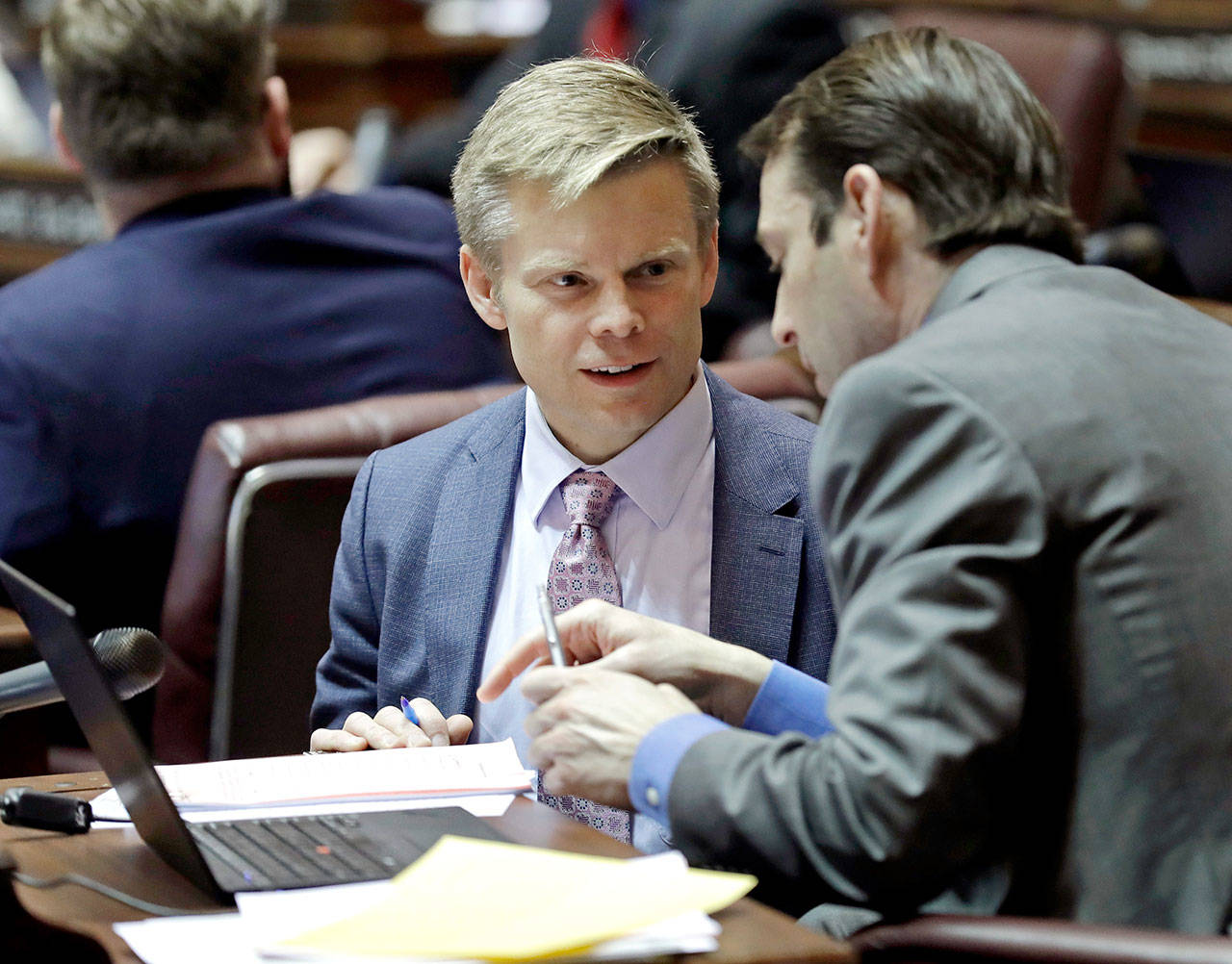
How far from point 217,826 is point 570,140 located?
0.78m

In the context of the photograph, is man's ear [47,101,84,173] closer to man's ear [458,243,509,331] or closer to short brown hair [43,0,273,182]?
short brown hair [43,0,273,182]

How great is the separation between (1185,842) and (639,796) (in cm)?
42

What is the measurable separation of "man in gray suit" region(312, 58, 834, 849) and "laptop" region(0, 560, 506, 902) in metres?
0.26

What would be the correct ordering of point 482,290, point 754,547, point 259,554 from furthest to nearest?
point 259,554, point 482,290, point 754,547

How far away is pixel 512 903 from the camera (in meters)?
1.07

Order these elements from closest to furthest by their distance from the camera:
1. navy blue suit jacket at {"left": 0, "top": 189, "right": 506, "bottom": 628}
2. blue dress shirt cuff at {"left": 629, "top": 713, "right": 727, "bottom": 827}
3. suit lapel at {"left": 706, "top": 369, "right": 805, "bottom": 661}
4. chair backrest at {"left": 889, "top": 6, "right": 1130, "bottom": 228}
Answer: blue dress shirt cuff at {"left": 629, "top": 713, "right": 727, "bottom": 827}
suit lapel at {"left": 706, "top": 369, "right": 805, "bottom": 661}
navy blue suit jacket at {"left": 0, "top": 189, "right": 506, "bottom": 628}
chair backrest at {"left": 889, "top": 6, "right": 1130, "bottom": 228}

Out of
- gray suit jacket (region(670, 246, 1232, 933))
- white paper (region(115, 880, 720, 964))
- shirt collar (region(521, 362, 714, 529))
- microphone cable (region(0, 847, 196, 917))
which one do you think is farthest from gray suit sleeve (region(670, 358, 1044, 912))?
shirt collar (region(521, 362, 714, 529))

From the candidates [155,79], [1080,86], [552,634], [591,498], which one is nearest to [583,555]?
[591,498]

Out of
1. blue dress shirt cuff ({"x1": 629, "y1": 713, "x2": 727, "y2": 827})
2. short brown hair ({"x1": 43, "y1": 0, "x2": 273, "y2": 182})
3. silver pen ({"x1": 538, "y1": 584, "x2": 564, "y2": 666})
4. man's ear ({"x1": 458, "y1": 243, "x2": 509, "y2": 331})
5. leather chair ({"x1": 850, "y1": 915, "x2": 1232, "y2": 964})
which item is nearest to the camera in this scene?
leather chair ({"x1": 850, "y1": 915, "x2": 1232, "y2": 964})

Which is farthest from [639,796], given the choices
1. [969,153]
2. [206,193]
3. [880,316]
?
[206,193]

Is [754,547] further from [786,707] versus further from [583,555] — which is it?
[786,707]

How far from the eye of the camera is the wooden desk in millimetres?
1074

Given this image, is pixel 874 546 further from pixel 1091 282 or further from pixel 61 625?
pixel 61 625

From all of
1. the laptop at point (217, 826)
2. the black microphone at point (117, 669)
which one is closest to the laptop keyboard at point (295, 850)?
the laptop at point (217, 826)
